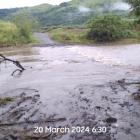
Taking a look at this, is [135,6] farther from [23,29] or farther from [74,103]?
[23,29]

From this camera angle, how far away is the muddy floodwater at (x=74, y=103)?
47.0 ft

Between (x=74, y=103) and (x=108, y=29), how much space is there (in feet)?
162

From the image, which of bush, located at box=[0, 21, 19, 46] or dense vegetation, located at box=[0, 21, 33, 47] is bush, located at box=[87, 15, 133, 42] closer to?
dense vegetation, located at box=[0, 21, 33, 47]

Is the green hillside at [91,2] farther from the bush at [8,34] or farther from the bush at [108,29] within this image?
the bush at [108,29]

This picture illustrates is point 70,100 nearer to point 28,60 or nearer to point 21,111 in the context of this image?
point 21,111

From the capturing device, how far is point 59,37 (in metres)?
73.3

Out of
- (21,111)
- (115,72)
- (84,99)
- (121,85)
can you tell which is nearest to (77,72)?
(115,72)

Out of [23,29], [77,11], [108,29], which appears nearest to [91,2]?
[77,11]

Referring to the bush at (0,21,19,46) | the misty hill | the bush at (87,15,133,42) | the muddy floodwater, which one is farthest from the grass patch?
the misty hill

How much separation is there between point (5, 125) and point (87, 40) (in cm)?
5453

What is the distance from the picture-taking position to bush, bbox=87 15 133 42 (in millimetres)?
67500

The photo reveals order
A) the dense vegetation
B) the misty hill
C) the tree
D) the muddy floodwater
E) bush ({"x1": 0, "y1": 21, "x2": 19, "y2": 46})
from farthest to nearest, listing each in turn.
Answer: the misty hill → the dense vegetation → bush ({"x1": 0, "y1": 21, "x2": 19, "y2": 46}) → the tree → the muddy floodwater

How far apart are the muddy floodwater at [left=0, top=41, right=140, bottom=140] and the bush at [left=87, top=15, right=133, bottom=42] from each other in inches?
1296

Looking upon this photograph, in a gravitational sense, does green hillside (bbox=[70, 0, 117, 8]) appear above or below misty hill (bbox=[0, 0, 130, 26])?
above
